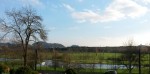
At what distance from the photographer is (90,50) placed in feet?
139

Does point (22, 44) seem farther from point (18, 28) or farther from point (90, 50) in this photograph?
point (90, 50)

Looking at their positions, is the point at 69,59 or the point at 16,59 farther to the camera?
the point at 16,59

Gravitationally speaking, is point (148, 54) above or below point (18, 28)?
below

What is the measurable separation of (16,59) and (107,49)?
10.9m

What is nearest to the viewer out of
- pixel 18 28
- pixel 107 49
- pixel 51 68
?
pixel 18 28

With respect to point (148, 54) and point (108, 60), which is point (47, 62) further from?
point (148, 54)

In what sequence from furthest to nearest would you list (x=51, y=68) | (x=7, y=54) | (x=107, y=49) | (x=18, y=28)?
(x=7, y=54) < (x=107, y=49) < (x=51, y=68) < (x=18, y=28)

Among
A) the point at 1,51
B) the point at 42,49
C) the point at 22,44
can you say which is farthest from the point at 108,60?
the point at 1,51

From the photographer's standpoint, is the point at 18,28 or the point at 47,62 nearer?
the point at 18,28

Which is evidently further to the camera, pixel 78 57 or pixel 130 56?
pixel 78 57

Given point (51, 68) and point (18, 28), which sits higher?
point (18, 28)

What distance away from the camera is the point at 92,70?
119ft

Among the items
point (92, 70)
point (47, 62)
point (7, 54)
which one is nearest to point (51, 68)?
point (47, 62)

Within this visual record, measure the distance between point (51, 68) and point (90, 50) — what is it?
6.02 metres
